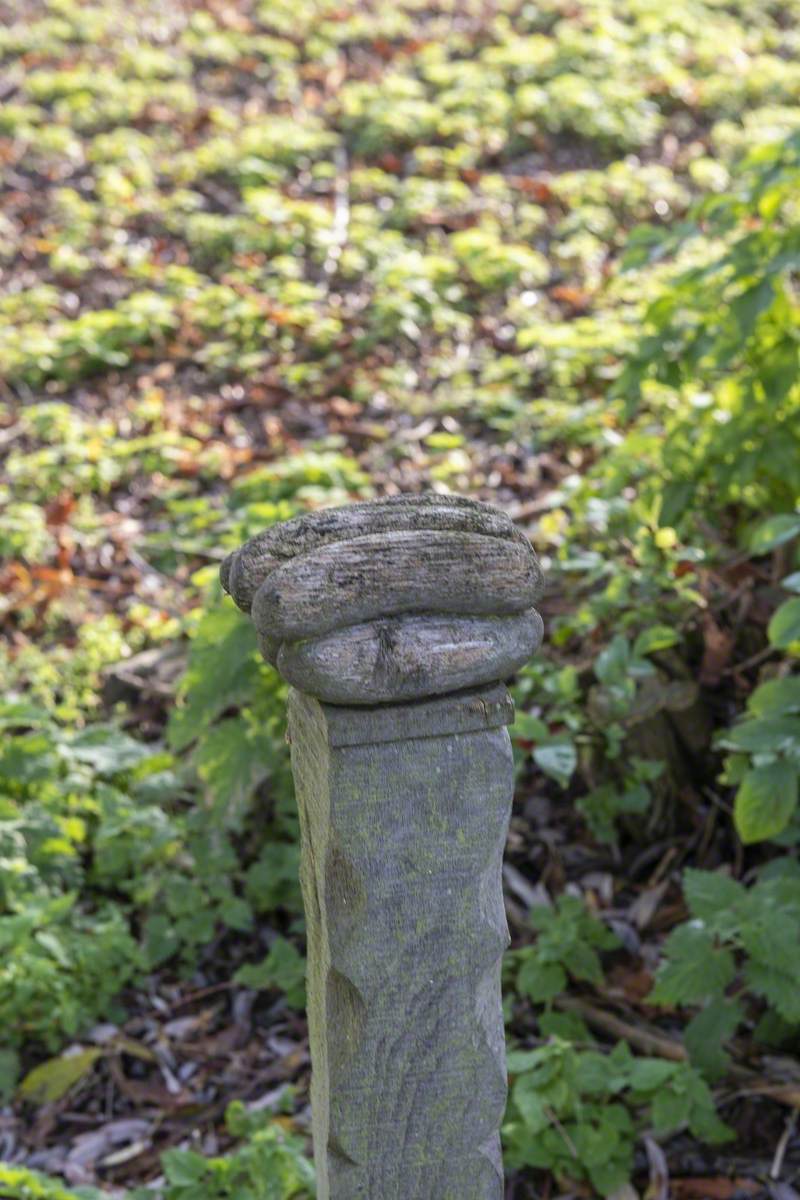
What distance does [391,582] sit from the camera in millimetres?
1581

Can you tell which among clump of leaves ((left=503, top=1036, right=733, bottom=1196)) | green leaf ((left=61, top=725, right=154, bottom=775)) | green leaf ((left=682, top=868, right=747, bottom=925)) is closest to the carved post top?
green leaf ((left=682, top=868, right=747, bottom=925))

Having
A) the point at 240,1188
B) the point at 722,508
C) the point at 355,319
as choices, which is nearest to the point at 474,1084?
the point at 240,1188

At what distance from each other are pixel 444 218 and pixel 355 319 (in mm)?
1081

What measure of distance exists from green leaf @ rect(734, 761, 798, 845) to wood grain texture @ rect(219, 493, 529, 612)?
3.63 feet

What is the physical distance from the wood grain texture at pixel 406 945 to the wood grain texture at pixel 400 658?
38mm

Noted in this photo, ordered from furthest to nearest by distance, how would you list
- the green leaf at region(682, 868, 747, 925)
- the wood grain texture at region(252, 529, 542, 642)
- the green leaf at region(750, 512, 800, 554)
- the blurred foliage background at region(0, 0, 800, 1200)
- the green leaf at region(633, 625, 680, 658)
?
the green leaf at region(633, 625, 680, 658)
the green leaf at region(750, 512, 800, 554)
the blurred foliage background at region(0, 0, 800, 1200)
the green leaf at region(682, 868, 747, 925)
the wood grain texture at region(252, 529, 542, 642)

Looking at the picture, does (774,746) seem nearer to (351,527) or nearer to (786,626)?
(786,626)

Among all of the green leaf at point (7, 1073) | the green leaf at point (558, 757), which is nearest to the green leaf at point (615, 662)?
the green leaf at point (558, 757)

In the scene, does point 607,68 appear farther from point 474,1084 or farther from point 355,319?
point 474,1084

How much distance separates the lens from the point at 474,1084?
1838 millimetres

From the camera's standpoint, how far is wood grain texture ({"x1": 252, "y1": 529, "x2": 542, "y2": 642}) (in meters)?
1.55

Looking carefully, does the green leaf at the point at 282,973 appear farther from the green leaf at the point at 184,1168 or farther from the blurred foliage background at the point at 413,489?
the green leaf at the point at 184,1168

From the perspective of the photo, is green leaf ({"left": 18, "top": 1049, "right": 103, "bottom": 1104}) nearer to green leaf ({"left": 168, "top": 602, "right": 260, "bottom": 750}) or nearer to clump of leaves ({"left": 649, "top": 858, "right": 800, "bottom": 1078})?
green leaf ({"left": 168, "top": 602, "right": 260, "bottom": 750})

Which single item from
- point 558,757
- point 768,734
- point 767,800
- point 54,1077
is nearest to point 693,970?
point 767,800
